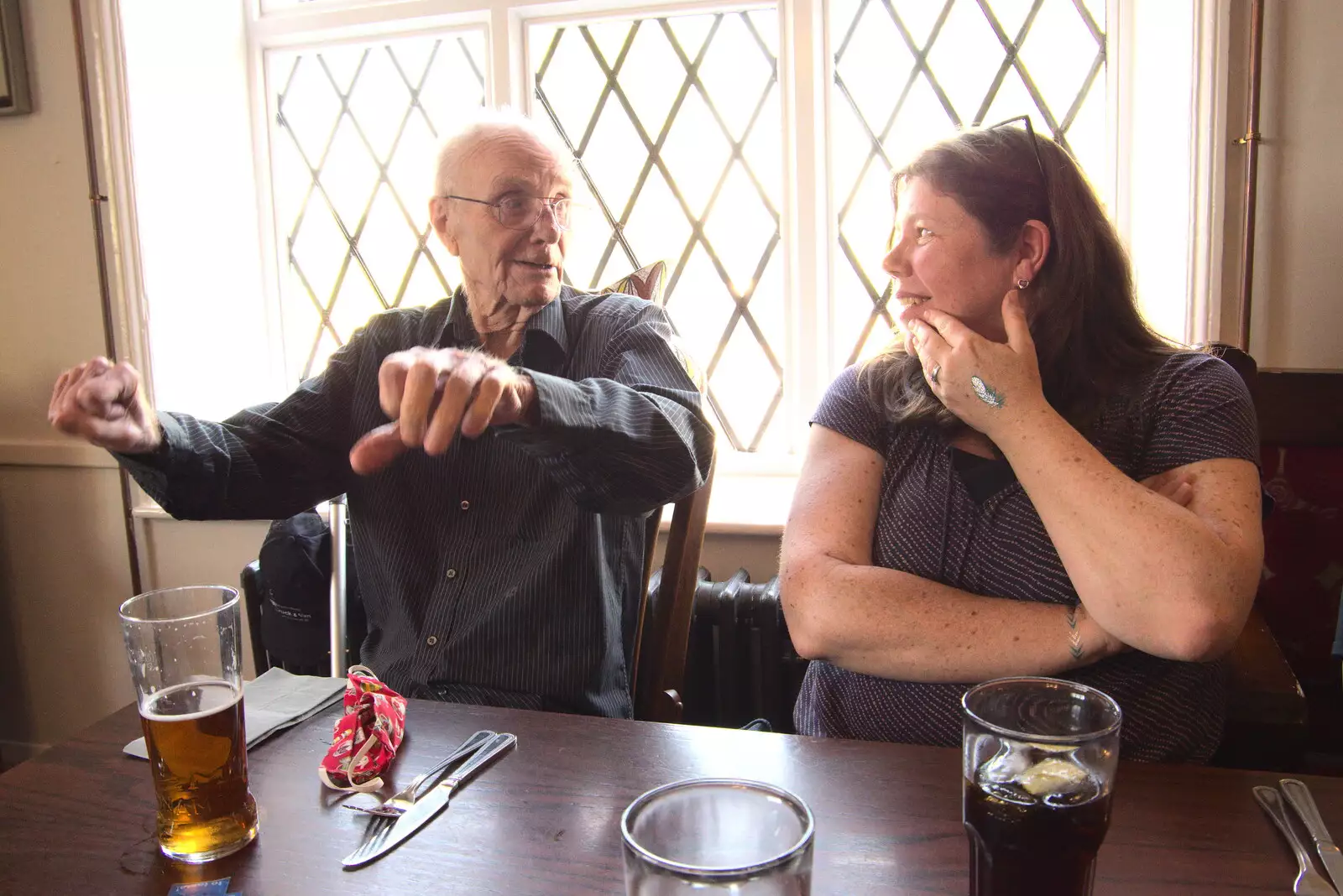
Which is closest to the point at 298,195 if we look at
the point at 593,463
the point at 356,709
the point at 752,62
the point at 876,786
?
the point at 752,62

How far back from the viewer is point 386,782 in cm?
79

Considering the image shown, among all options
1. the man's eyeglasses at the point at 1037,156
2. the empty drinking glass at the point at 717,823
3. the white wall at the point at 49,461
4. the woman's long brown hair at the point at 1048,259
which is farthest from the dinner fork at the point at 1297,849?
the white wall at the point at 49,461

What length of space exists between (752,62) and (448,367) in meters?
1.71

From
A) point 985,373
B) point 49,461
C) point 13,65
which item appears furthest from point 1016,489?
point 13,65

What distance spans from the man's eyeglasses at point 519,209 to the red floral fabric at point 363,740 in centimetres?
79

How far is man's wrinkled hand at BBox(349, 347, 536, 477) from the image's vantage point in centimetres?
83

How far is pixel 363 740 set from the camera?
81 cm

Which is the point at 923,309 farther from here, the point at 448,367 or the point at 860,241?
the point at 860,241

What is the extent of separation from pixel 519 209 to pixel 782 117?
3.37 feet

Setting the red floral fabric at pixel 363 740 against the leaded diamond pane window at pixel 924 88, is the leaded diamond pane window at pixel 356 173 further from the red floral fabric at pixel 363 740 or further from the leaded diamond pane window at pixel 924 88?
the red floral fabric at pixel 363 740

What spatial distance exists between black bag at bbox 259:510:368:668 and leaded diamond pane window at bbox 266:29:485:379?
2.72 feet

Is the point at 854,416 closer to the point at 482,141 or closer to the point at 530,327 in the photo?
the point at 530,327

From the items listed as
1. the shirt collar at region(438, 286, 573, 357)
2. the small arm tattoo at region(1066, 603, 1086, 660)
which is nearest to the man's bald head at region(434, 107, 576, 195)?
the shirt collar at region(438, 286, 573, 357)

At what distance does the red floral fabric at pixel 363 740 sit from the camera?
0.79 metres
